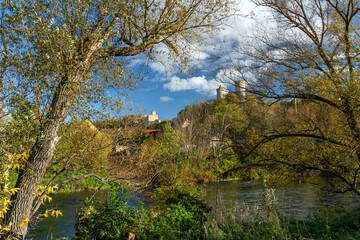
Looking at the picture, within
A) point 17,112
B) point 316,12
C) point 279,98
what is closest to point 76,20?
point 17,112

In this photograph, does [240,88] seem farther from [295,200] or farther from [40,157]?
[295,200]

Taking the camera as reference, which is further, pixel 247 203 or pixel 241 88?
pixel 247 203

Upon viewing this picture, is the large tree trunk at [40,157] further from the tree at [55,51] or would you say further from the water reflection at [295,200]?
the water reflection at [295,200]

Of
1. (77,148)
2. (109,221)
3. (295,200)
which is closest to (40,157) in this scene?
(77,148)

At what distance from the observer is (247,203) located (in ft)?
45.9

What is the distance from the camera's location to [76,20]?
512 centimetres

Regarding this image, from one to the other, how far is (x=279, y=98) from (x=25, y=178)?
752cm

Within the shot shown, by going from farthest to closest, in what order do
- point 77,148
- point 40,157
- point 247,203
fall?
point 247,203 → point 77,148 → point 40,157

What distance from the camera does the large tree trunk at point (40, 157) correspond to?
4.53m

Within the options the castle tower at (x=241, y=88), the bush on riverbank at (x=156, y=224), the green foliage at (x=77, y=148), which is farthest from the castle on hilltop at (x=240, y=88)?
the green foliage at (x=77, y=148)

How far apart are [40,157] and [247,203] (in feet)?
38.4

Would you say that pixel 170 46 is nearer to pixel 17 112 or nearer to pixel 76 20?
pixel 76 20

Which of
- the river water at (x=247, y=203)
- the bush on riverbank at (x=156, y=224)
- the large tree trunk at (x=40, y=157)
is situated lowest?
the river water at (x=247, y=203)

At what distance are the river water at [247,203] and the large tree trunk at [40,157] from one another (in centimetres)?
358
